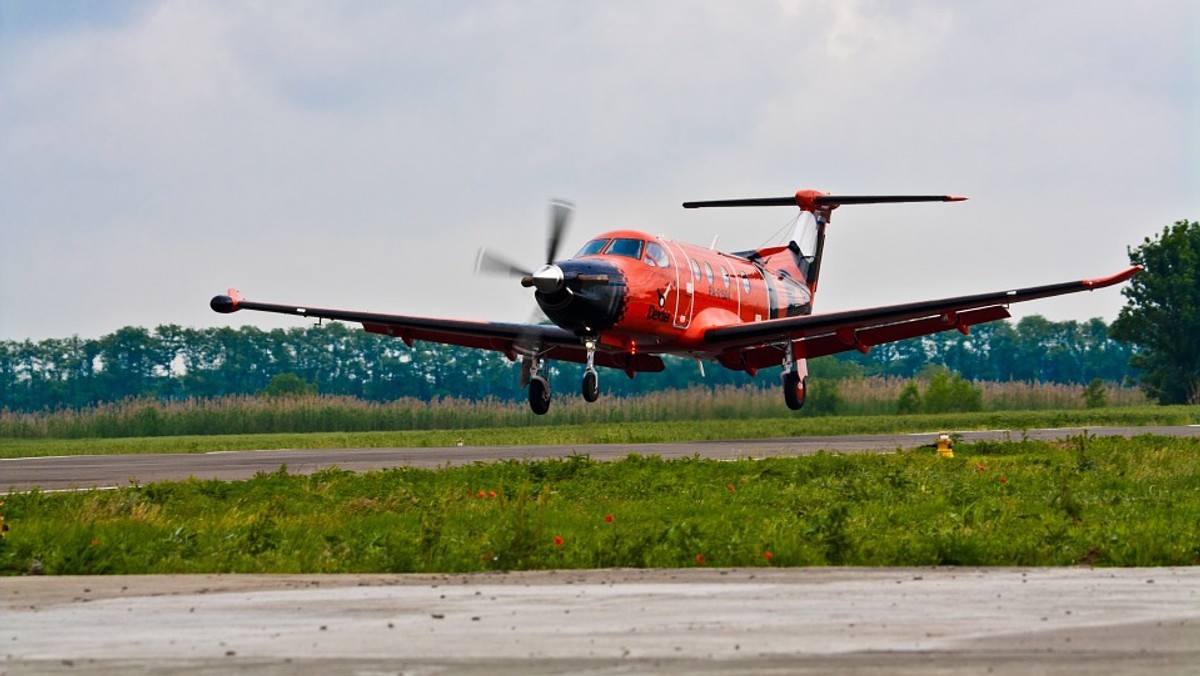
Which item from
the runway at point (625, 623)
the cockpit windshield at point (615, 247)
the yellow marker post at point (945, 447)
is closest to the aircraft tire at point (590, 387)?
the cockpit windshield at point (615, 247)

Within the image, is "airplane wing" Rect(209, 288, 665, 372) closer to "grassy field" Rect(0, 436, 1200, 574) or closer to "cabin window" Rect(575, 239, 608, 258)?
"cabin window" Rect(575, 239, 608, 258)

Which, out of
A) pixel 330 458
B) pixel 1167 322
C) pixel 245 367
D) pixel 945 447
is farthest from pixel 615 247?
pixel 245 367

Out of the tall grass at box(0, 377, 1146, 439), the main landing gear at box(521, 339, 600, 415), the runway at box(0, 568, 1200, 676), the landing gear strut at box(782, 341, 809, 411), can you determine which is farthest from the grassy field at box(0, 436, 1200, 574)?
the tall grass at box(0, 377, 1146, 439)

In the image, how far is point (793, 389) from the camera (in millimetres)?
41781

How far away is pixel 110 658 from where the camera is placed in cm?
896

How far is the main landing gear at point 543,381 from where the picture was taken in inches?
1437

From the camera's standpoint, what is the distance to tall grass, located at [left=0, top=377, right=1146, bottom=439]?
181ft

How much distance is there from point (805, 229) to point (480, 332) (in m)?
14.7

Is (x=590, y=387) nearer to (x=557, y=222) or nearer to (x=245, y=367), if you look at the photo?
(x=557, y=222)

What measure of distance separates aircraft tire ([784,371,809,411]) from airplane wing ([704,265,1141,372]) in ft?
3.10

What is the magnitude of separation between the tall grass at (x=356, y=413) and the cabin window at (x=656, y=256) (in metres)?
15.1

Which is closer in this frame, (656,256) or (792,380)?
(656,256)

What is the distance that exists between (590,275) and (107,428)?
3082 cm

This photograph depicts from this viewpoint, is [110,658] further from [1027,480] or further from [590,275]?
[590,275]
